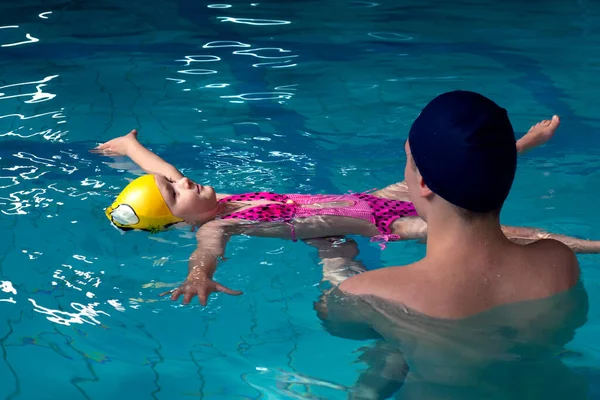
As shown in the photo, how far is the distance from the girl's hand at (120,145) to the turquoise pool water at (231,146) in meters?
0.11

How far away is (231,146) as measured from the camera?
220 inches

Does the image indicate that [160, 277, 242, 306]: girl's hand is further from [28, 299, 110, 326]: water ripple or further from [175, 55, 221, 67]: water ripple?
[175, 55, 221, 67]: water ripple

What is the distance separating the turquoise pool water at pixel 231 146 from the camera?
3.39 metres

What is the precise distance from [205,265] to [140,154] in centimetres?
155

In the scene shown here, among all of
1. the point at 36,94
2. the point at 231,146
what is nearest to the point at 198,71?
the point at 36,94

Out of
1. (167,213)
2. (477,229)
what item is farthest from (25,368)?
(477,229)

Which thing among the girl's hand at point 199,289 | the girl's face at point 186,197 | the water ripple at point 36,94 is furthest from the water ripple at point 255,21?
the girl's hand at point 199,289

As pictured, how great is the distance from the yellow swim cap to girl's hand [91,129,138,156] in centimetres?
91

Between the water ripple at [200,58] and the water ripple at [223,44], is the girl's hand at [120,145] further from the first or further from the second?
the water ripple at [223,44]

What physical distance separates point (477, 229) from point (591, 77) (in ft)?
16.3

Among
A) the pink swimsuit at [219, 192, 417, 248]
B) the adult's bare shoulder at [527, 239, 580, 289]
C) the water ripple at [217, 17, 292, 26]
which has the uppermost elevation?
the adult's bare shoulder at [527, 239, 580, 289]

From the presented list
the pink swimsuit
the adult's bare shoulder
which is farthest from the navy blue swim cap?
the pink swimsuit

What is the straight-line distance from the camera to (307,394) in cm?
311

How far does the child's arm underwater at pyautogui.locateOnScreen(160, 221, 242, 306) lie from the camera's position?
304 centimetres
